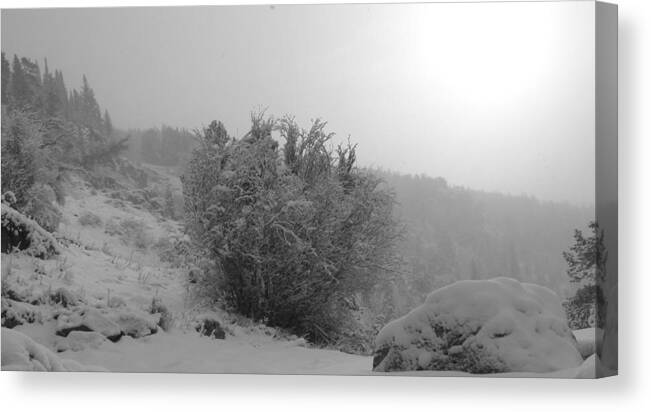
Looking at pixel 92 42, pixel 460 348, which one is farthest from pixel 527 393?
pixel 92 42

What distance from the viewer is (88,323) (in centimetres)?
653

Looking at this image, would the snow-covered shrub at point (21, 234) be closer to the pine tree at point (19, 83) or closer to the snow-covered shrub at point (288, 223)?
the pine tree at point (19, 83)

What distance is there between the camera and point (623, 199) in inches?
245

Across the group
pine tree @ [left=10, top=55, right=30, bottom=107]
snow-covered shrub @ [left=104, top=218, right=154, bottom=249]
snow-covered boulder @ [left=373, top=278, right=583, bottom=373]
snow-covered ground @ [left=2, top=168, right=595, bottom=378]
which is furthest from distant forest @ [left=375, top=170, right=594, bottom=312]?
pine tree @ [left=10, top=55, right=30, bottom=107]

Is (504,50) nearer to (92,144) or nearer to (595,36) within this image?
(595,36)

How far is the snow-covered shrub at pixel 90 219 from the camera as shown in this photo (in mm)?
6703

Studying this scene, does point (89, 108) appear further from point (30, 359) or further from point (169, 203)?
point (30, 359)

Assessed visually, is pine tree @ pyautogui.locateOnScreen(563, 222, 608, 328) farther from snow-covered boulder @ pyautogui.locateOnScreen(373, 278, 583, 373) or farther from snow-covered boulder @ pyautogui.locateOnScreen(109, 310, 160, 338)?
snow-covered boulder @ pyautogui.locateOnScreen(109, 310, 160, 338)

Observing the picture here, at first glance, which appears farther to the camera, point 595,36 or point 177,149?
point 177,149

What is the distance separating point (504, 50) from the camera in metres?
6.39

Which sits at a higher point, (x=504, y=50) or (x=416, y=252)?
(x=504, y=50)

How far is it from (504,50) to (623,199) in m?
1.58

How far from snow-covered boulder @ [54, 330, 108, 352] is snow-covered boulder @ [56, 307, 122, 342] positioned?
0.03 metres

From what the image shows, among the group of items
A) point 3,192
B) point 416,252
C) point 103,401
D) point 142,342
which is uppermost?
point 3,192
